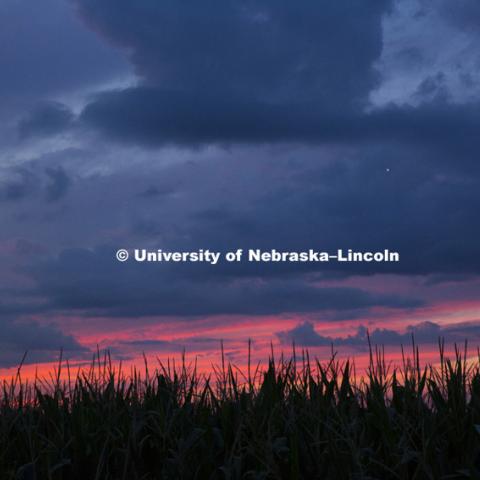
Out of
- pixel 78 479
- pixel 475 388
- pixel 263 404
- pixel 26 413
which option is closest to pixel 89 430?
pixel 78 479

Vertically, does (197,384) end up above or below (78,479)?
above

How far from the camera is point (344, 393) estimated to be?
25.5 ft

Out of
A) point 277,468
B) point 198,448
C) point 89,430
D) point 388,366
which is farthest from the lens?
point 388,366

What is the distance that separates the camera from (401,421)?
6934 millimetres

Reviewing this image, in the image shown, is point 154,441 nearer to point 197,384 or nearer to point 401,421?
point 197,384

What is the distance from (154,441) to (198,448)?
56 cm

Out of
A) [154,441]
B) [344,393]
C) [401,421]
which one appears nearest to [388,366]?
[344,393]

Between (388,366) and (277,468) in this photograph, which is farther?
(388,366)

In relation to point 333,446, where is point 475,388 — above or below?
above

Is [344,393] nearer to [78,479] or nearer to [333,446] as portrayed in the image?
[333,446]

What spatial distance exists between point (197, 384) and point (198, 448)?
Result: 1324mm

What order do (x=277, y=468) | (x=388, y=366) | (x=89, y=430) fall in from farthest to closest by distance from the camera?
(x=388, y=366) < (x=89, y=430) < (x=277, y=468)

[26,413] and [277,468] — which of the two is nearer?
[277,468]

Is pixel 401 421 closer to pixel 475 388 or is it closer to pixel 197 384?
pixel 475 388
